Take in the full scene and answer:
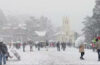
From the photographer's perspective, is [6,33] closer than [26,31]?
No

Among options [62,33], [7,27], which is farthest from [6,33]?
[62,33]

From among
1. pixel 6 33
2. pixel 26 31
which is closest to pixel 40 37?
pixel 26 31

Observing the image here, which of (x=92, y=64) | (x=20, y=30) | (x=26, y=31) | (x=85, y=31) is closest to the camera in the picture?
(x=92, y=64)

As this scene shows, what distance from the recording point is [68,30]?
7480 inches

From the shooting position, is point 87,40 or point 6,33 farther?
point 6,33

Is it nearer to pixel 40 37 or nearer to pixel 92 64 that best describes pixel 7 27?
pixel 40 37

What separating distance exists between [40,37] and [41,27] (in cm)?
1507

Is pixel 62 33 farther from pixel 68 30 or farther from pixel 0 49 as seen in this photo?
pixel 0 49

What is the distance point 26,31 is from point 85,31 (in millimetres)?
86033

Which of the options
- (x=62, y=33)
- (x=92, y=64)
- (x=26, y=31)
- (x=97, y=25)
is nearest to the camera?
(x=92, y=64)

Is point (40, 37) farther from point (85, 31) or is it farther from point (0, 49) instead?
point (0, 49)

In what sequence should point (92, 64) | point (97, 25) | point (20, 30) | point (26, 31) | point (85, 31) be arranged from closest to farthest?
point (92, 64)
point (97, 25)
point (85, 31)
point (26, 31)
point (20, 30)

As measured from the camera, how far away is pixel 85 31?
64.9 m

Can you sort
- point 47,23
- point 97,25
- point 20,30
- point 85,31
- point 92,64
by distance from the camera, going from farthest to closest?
point 47,23, point 20,30, point 85,31, point 97,25, point 92,64
